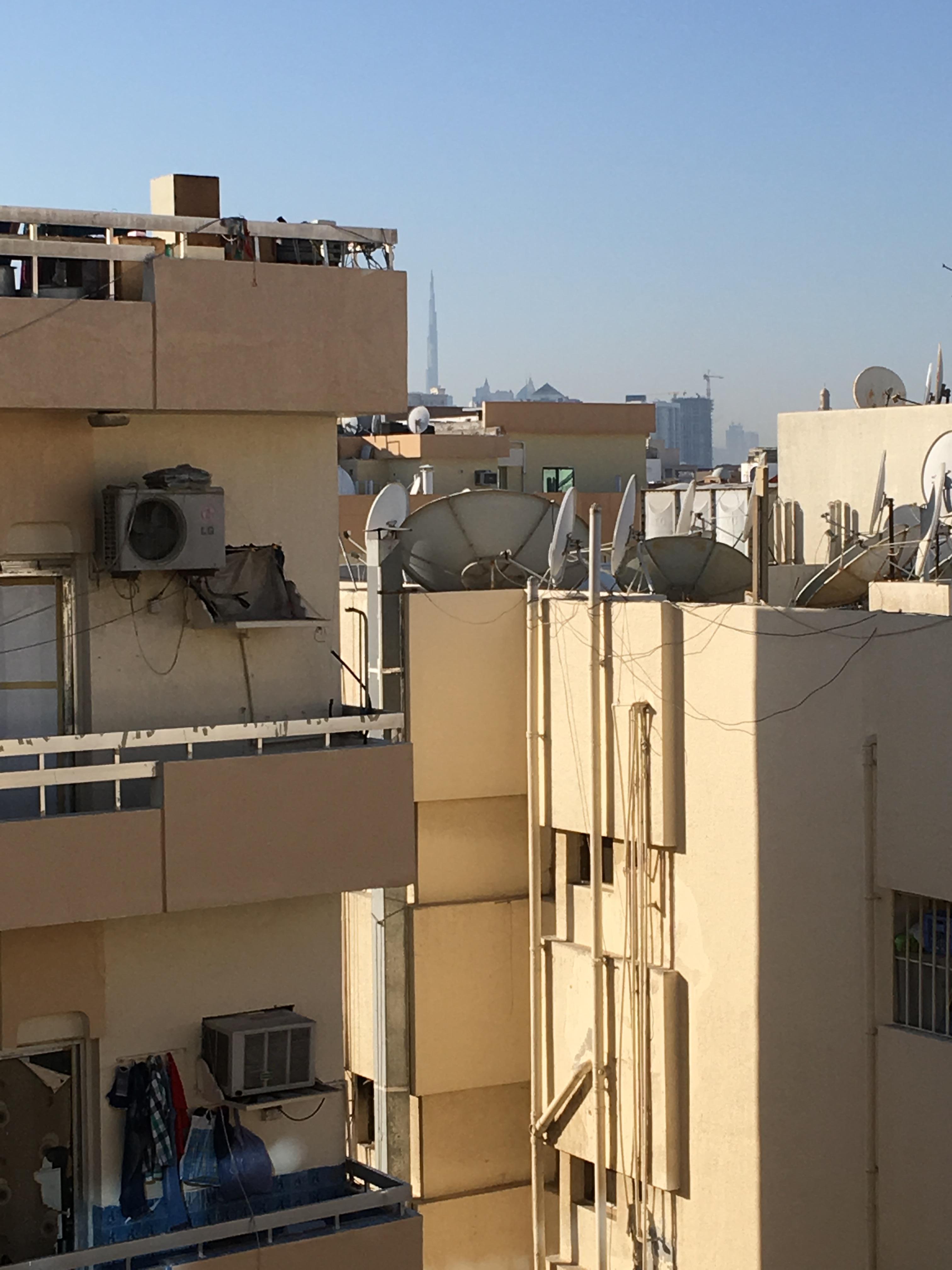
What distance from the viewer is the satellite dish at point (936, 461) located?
2369 centimetres

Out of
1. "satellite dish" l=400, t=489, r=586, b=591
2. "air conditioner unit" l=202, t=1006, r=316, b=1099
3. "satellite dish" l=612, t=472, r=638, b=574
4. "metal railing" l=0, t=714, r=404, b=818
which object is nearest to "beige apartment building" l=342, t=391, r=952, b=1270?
"satellite dish" l=400, t=489, r=586, b=591

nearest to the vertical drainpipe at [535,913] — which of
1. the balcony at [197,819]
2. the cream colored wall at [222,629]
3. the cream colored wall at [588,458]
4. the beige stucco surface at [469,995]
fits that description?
the beige stucco surface at [469,995]

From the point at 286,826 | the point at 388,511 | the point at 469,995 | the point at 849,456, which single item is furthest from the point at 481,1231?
the point at 849,456

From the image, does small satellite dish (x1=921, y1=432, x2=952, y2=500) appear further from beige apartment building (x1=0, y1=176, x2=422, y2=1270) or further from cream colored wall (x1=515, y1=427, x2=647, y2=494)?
cream colored wall (x1=515, y1=427, x2=647, y2=494)

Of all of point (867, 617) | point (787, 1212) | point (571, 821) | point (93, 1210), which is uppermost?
point (867, 617)

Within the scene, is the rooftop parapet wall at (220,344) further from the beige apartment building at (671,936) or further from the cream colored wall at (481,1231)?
the cream colored wall at (481,1231)

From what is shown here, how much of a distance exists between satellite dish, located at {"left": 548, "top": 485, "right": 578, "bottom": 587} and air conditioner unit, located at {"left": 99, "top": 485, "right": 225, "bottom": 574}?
23.1ft

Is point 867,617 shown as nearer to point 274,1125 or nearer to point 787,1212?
point 787,1212

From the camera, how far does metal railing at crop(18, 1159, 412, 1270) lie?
10.0 m

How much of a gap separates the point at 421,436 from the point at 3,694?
1406 inches

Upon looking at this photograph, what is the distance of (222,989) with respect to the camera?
11172 mm

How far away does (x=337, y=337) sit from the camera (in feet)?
35.5

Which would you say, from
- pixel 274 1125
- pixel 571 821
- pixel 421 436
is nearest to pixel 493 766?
Result: pixel 571 821

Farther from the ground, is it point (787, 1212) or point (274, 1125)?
point (274, 1125)
